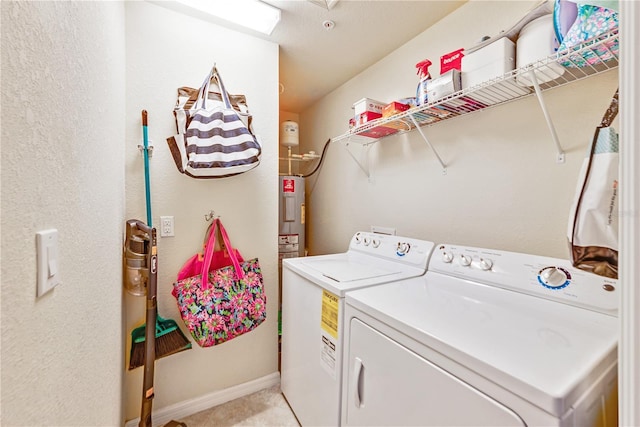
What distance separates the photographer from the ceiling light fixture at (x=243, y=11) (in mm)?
1583

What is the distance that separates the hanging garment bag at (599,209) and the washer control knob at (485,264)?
0.42 m

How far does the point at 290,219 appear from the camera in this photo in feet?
8.25

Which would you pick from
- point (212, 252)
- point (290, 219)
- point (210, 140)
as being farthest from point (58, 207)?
point (290, 219)

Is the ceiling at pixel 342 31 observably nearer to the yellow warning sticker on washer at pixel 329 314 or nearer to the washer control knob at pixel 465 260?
the washer control knob at pixel 465 260

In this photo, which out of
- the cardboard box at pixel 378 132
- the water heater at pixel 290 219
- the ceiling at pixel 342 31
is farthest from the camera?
the water heater at pixel 290 219

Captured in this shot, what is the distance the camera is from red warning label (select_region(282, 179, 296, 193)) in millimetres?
2512

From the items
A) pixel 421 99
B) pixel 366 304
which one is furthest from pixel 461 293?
pixel 421 99

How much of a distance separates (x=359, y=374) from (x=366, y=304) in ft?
0.92

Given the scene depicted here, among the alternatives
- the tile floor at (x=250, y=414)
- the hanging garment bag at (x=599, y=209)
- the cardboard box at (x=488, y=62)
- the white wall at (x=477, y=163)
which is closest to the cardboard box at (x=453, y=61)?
the cardboard box at (x=488, y=62)

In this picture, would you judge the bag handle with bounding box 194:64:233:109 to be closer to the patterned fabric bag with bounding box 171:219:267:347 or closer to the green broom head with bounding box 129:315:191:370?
the patterned fabric bag with bounding box 171:219:267:347

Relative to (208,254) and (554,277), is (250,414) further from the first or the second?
(554,277)

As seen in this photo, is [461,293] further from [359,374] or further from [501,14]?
[501,14]

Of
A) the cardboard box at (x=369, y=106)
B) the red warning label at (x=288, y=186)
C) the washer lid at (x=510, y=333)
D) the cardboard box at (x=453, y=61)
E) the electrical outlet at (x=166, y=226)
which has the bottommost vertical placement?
the washer lid at (x=510, y=333)

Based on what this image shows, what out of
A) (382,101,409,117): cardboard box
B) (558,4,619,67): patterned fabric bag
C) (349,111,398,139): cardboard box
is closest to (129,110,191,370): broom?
(349,111,398,139): cardboard box
